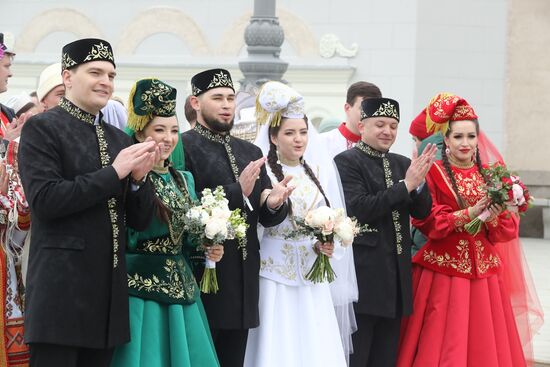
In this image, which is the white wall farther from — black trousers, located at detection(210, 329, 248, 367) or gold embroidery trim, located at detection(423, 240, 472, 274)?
black trousers, located at detection(210, 329, 248, 367)

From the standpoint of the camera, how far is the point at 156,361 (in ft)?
16.0

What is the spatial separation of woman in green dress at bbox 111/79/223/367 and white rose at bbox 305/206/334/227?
2.27 ft

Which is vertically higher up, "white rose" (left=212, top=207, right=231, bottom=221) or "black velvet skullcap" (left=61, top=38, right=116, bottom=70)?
"black velvet skullcap" (left=61, top=38, right=116, bottom=70)

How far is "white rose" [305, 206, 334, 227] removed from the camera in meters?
5.65

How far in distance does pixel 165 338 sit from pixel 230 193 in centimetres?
80

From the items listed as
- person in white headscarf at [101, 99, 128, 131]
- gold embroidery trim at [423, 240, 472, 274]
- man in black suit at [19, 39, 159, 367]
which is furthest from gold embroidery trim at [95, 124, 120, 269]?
gold embroidery trim at [423, 240, 472, 274]

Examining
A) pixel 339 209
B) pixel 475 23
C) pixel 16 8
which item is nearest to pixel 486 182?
pixel 339 209

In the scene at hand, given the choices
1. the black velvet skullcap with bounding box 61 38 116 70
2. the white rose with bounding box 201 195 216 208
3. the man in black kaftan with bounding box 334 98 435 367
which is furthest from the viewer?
the man in black kaftan with bounding box 334 98 435 367

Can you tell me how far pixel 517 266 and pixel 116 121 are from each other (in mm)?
2621

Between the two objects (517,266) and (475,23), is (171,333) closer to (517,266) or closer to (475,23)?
(517,266)

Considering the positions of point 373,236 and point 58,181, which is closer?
point 58,181

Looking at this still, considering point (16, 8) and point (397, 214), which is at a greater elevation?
point (16, 8)

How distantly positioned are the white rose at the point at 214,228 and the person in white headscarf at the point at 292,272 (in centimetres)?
83

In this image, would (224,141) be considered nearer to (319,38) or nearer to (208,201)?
(208,201)
